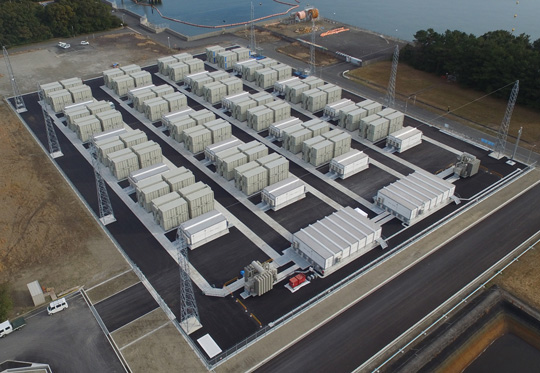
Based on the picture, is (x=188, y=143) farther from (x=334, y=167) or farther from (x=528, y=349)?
(x=528, y=349)

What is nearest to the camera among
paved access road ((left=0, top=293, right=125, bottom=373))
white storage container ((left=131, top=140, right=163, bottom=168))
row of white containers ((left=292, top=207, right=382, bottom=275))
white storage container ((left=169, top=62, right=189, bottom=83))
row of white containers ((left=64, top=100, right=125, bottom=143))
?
paved access road ((left=0, top=293, right=125, bottom=373))

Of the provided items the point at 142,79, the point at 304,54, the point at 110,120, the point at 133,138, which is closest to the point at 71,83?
the point at 142,79

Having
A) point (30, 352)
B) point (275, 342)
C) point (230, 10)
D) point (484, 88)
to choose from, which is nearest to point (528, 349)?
point (275, 342)

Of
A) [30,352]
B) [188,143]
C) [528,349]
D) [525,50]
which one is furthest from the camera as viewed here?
[525,50]

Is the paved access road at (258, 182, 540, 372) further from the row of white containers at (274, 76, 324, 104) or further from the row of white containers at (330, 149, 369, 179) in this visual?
the row of white containers at (274, 76, 324, 104)

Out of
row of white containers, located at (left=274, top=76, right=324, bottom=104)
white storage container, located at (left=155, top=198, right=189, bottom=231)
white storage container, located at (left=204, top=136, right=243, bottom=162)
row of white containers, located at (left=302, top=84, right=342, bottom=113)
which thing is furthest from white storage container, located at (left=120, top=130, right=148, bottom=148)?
row of white containers, located at (left=302, top=84, right=342, bottom=113)
